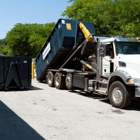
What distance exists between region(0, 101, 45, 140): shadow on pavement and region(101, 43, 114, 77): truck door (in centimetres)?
394

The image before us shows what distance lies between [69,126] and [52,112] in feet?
5.19

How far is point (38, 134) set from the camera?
5273mm

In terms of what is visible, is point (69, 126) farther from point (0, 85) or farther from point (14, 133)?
point (0, 85)

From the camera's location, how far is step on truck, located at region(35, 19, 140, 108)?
8.00m

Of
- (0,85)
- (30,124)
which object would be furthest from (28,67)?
(30,124)

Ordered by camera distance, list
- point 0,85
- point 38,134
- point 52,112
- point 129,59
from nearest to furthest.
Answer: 1. point 38,134
2. point 52,112
3. point 129,59
4. point 0,85

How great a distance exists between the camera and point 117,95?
820 centimetres

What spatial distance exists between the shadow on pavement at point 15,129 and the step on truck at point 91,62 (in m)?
3.49

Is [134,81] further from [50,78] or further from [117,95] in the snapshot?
[50,78]

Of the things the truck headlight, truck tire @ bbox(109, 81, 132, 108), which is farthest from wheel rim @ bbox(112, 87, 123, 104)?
the truck headlight

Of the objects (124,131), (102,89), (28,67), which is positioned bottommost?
(124,131)

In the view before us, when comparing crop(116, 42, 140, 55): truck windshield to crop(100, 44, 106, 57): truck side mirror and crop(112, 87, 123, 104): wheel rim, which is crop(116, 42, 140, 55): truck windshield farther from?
crop(112, 87, 123, 104): wheel rim

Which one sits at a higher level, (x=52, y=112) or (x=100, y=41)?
(x=100, y=41)

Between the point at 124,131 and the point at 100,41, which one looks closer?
the point at 124,131
